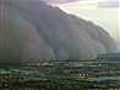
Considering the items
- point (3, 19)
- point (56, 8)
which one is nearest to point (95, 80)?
point (56, 8)

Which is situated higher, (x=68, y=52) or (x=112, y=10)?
(x=112, y=10)

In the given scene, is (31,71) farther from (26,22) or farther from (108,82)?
(108,82)

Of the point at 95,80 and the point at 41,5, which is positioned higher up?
the point at 41,5

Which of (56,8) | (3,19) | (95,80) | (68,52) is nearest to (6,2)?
(3,19)

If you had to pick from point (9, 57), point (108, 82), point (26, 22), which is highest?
point (26, 22)

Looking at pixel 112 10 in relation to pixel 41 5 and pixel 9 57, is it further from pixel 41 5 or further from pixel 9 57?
pixel 9 57

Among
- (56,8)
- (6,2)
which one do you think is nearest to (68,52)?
(56,8)

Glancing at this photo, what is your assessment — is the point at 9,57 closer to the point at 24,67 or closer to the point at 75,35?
the point at 24,67
